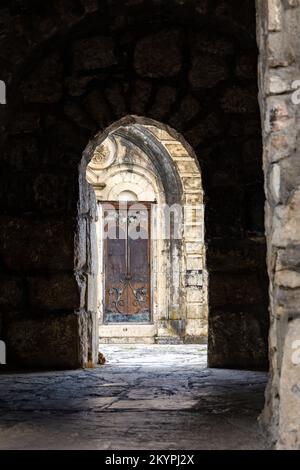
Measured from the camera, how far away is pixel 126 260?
911 cm

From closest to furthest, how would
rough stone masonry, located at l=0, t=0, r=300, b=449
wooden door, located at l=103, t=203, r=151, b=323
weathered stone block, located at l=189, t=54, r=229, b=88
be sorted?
1. rough stone masonry, located at l=0, t=0, r=300, b=449
2. weathered stone block, located at l=189, t=54, r=229, b=88
3. wooden door, located at l=103, t=203, r=151, b=323

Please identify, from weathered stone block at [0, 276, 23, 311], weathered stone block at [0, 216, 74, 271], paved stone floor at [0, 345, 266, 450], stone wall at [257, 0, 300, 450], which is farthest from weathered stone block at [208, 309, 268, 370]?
stone wall at [257, 0, 300, 450]

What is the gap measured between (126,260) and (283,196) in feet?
23.3

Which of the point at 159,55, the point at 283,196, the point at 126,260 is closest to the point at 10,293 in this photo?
the point at 159,55

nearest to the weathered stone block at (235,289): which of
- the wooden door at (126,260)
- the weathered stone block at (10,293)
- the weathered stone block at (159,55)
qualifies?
the weathered stone block at (10,293)

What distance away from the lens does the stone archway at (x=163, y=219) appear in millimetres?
8531

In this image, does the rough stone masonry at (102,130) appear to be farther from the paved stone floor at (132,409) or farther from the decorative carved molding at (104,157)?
the decorative carved molding at (104,157)

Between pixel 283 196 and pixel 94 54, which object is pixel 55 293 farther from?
pixel 283 196

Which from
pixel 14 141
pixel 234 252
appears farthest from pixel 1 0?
pixel 234 252

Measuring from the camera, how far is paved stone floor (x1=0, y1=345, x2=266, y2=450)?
86.4 inches

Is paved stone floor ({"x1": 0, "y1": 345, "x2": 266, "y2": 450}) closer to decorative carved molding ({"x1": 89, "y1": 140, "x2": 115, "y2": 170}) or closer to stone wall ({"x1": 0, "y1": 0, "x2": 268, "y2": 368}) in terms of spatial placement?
stone wall ({"x1": 0, "y1": 0, "x2": 268, "y2": 368})

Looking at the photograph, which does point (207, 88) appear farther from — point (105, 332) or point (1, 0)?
point (105, 332)

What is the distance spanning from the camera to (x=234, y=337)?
4.54 m

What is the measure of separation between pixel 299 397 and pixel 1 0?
140 inches
